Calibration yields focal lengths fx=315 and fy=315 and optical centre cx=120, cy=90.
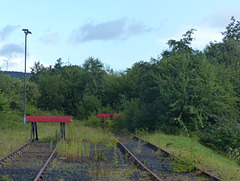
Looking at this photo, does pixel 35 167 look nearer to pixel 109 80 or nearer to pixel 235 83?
pixel 235 83

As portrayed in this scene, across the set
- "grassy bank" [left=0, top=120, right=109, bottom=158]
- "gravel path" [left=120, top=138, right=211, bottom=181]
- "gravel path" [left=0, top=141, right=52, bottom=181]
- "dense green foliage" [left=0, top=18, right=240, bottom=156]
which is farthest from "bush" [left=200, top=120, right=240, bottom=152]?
"gravel path" [left=0, top=141, right=52, bottom=181]

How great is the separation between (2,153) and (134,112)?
557 inches

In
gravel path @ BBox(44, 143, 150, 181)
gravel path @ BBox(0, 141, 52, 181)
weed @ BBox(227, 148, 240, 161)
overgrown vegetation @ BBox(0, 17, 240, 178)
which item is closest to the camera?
gravel path @ BBox(44, 143, 150, 181)

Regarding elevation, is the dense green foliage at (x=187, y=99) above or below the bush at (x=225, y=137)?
above

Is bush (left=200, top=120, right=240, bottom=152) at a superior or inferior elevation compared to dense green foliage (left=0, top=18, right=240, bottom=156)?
inferior

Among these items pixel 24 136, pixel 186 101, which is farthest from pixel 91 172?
pixel 186 101

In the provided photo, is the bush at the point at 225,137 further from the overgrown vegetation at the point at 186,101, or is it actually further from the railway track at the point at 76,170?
the railway track at the point at 76,170

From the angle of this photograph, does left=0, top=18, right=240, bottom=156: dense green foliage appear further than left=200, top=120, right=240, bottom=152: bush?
Yes

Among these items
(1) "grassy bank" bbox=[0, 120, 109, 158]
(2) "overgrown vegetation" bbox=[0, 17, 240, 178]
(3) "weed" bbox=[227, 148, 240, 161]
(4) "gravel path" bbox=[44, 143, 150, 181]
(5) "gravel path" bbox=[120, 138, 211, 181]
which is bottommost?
(3) "weed" bbox=[227, 148, 240, 161]

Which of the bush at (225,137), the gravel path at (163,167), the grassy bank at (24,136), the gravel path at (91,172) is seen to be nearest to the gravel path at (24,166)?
the gravel path at (91,172)

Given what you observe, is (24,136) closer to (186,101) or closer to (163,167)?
(186,101)

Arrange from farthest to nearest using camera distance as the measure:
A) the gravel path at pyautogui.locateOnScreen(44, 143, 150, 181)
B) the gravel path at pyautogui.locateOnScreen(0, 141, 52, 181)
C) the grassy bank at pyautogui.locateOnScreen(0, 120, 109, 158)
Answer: the grassy bank at pyautogui.locateOnScreen(0, 120, 109, 158)
the gravel path at pyautogui.locateOnScreen(0, 141, 52, 181)
the gravel path at pyautogui.locateOnScreen(44, 143, 150, 181)

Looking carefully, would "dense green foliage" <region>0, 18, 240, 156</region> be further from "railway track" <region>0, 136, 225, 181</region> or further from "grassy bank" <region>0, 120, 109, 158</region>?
"railway track" <region>0, 136, 225, 181</region>

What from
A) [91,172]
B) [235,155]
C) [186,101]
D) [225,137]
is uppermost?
[186,101]
